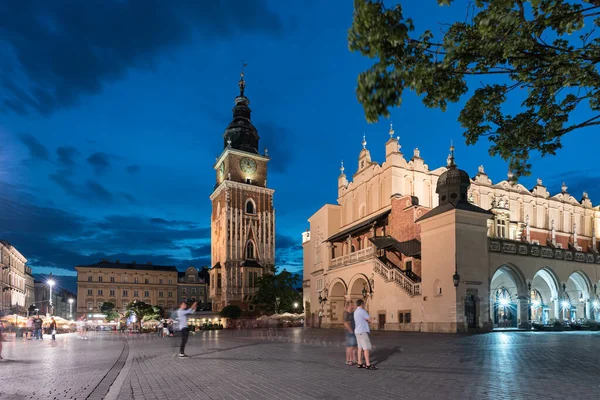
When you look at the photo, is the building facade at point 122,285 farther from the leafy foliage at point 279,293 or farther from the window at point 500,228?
the window at point 500,228

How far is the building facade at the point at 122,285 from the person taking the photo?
10519 centimetres

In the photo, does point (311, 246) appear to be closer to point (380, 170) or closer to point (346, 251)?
point (346, 251)

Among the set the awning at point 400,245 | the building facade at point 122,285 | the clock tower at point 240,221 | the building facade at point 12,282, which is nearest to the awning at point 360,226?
the awning at point 400,245

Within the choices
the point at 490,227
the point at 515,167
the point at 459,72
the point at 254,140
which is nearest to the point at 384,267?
the point at 490,227

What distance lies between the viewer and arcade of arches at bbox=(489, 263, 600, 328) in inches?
1303

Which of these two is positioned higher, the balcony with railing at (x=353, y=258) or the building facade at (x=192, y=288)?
the balcony with railing at (x=353, y=258)

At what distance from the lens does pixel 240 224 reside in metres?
90.1

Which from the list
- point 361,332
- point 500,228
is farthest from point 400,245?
point 361,332

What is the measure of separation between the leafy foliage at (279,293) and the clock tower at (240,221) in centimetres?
1225

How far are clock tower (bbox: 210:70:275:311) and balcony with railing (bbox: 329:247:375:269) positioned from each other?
44.3 meters

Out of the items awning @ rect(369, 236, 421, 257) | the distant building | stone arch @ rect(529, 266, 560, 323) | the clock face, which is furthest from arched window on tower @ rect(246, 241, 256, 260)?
the distant building

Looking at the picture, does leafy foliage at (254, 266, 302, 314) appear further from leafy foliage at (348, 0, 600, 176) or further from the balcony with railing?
leafy foliage at (348, 0, 600, 176)

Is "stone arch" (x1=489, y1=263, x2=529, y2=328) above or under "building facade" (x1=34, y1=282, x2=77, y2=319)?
above

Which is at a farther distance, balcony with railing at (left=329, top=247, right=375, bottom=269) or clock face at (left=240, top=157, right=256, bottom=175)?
clock face at (left=240, top=157, right=256, bottom=175)
